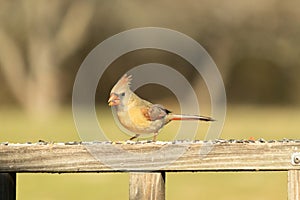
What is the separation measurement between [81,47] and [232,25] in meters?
5.37

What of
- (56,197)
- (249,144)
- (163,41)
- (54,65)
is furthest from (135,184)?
(54,65)

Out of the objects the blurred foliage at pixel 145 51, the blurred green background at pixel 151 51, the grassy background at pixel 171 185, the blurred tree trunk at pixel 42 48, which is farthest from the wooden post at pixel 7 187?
the blurred foliage at pixel 145 51

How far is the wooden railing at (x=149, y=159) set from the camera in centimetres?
291

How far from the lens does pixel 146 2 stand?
31.3 metres

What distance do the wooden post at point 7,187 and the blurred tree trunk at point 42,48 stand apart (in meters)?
26.7

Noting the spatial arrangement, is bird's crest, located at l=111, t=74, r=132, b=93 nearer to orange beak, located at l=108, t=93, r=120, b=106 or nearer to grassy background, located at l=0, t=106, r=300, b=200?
orange beak, located at l=108, t=93, r=120, b=106

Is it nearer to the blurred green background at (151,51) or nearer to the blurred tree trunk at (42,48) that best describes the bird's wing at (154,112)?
the blurred green background at (151,51)

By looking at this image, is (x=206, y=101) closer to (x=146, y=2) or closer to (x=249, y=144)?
(x=146, y=2)

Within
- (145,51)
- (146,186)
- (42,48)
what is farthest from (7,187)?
(145,51)

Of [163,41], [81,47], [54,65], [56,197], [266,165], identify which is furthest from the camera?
[81,47]

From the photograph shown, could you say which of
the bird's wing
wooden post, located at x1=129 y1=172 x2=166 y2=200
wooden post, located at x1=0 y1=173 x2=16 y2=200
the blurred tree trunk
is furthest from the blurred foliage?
wooden post, located at x1=129 y1=172 x2=166 y2=200

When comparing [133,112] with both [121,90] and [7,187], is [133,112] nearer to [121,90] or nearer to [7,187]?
[121,90]

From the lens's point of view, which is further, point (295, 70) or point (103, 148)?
point (295, 70)

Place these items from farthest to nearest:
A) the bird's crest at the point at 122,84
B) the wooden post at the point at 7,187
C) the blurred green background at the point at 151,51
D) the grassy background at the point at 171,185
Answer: the blurred green background at the point at 151,51 → the grassy background at the point at 171,185 → the bird's crest at the point at 122,84 → the wooden post at the point at 7,187
